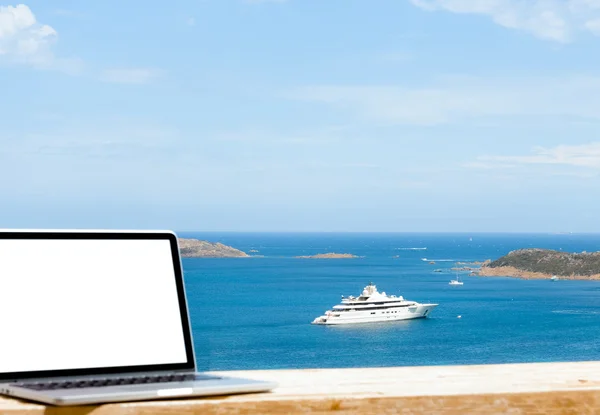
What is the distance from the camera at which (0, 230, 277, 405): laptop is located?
0.98 meters

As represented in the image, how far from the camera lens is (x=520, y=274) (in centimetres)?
6216

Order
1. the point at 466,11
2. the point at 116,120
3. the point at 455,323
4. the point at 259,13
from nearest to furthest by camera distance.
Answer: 1. the point at 455,323
2. the point at 466,11
3. the point at 259,13
4. the point at 116,120

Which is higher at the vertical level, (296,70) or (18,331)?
(296,70)

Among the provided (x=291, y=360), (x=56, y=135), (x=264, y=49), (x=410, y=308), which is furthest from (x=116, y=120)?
(x=291, y=360)

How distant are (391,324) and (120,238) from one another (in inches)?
1608

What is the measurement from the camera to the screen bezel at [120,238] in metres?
0.99

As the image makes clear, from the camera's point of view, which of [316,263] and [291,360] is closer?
[291,360]

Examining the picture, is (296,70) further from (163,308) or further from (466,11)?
(163,308)

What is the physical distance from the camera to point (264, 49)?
3324 inches

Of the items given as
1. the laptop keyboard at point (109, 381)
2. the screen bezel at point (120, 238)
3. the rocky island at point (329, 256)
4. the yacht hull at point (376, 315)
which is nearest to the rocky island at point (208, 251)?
the rocky island at point (329, 256)


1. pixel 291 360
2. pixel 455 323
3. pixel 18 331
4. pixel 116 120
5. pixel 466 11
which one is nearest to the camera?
pixel 18 331

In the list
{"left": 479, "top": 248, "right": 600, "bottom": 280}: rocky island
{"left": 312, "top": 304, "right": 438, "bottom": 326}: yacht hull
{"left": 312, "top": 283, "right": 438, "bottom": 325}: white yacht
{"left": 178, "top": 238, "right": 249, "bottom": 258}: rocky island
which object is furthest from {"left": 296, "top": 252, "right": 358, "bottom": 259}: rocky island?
{"left": 312, "top": 283, "right": 438, "bottom": 325}: white yacht

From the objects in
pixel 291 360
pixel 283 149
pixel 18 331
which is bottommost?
pixel 291 360

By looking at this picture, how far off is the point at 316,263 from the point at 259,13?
75.5 ft
